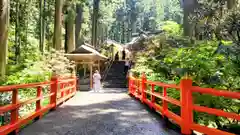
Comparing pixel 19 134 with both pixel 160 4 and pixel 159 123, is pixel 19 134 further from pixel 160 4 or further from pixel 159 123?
pixel 160 4

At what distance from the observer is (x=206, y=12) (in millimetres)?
14875

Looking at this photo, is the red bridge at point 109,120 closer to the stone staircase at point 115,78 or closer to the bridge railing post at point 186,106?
the bridge railing post at point 186,106

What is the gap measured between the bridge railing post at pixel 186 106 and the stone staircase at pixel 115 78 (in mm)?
22338

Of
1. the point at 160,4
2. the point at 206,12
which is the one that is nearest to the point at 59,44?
the point at 206,12

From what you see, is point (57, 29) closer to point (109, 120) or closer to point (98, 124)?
point (109, 120)

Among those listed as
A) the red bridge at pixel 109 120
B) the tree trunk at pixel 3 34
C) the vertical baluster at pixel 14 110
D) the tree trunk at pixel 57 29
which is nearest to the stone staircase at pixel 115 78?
the tree trunk at pixel 57 29

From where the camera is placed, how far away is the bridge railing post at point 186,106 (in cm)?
582


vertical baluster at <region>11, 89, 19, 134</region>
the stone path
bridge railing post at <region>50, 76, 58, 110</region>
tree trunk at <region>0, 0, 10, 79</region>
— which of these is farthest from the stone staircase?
vertical baluster at <region>11, 89, 19, 134</region>

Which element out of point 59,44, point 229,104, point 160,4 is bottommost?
point 229,104

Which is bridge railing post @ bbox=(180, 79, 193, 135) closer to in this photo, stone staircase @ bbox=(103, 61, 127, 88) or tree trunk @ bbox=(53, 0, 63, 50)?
tree trunk @ bbox=(53, 0, 63, 50)

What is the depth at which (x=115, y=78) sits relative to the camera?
3181 centimetres

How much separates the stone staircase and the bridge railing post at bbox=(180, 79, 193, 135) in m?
22.3

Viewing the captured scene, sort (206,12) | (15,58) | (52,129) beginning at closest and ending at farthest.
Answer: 1. (52,129)
2. (206,12)
3. (15,58)

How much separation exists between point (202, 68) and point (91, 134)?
9.59ft
